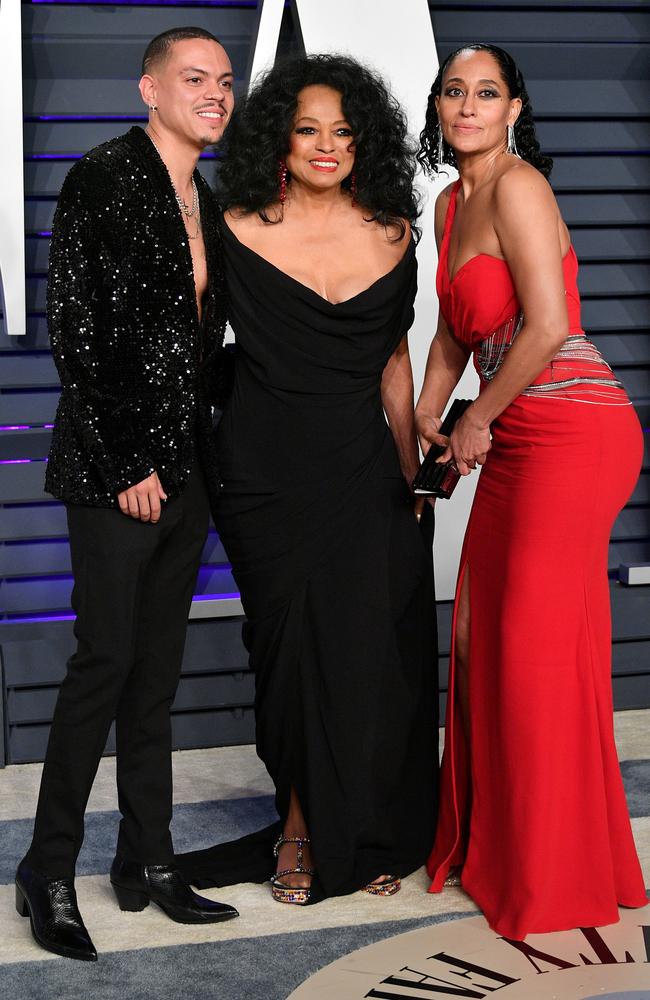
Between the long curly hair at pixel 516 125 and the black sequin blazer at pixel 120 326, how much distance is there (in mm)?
676

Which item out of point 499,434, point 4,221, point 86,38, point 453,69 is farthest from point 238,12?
point 499,434

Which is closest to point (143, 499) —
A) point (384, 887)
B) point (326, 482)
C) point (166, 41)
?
point (326, 482)

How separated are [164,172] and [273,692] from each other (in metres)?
1.18

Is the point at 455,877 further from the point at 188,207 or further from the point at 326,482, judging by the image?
the point at 188,207

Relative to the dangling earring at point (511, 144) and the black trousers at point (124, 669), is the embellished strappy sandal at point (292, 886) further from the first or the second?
the dangling earring at point (511, 144)

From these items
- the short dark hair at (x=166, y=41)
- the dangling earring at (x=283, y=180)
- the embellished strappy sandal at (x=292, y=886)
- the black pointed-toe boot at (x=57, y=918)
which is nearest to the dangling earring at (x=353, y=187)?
the dangling earring at (x=283, y=180)

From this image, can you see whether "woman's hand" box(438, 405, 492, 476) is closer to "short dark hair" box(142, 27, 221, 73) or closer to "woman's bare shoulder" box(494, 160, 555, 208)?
"woman's bare shoulder" box(494, 160, 555, 208)

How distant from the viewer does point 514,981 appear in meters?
2.36

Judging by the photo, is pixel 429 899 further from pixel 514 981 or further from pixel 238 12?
pixel 238 12

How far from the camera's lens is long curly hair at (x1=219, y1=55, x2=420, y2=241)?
2736 millimetres

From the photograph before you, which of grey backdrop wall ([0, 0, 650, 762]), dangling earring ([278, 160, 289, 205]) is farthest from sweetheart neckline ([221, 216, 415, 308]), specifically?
grey backdrop wall ([0, 0, 650, 762])

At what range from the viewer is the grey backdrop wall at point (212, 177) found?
3.95 metres

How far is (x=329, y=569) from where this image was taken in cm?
280

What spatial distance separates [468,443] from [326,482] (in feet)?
1.08
